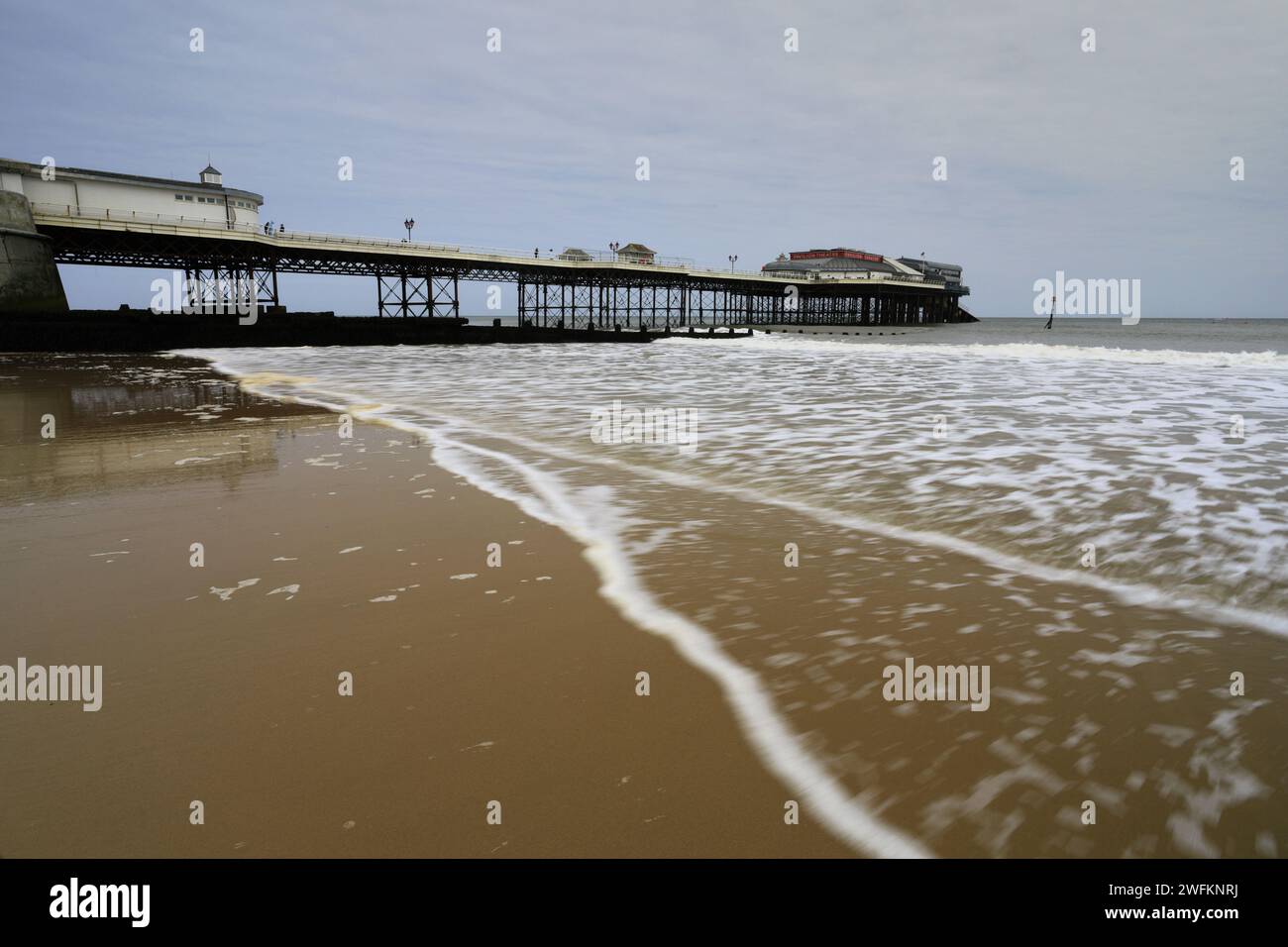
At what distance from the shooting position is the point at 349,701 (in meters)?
2.72

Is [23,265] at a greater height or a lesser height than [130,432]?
greater

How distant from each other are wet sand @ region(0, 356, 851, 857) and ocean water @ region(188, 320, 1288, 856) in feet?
1.06

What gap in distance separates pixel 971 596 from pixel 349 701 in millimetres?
2989

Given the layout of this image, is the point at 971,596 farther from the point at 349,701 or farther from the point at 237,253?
the point at 237,253

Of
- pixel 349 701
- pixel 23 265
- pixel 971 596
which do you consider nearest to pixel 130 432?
pixel 349 701

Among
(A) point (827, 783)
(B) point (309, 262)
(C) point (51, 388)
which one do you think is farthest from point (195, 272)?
(A) point (827, 783)

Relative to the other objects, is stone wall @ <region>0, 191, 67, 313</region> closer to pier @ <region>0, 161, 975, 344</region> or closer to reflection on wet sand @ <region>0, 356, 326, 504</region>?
pier @ <region>0, 161, 975, 344</region>

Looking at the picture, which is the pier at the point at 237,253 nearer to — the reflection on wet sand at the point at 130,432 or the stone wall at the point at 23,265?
the stone wall at the point at 23,265

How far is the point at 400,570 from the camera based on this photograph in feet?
13.5

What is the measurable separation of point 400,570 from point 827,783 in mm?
2684

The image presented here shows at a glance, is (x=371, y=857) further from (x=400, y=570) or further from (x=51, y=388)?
(x=51, y=388)

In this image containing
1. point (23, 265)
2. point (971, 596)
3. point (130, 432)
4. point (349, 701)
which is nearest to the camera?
point (349, 701)

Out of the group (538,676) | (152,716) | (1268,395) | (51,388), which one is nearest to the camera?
(152,716)

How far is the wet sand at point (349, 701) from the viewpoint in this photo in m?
2.07
